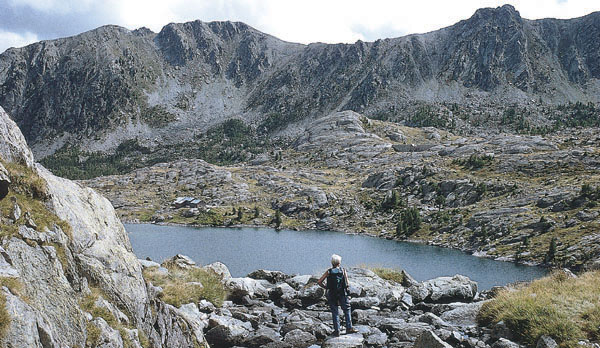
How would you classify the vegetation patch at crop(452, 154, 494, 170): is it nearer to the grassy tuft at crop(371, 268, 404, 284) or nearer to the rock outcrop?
the grassy tuft at crop(371, 268, 404, 284)

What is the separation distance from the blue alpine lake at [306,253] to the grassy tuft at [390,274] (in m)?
22.9

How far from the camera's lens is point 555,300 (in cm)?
1852

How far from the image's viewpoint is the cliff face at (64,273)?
27.9ft

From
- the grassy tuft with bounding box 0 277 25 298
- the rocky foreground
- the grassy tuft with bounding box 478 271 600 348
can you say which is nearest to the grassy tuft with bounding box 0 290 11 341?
the grassy tuft with bounding box 0 277 25 298

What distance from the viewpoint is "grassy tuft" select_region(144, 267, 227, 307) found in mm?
20766

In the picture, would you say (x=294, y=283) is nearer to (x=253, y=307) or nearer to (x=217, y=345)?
(x=253, y=307)

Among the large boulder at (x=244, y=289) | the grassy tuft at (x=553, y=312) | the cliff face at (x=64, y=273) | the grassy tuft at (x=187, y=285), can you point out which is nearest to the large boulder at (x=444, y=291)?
the grassy tuft at (x=553, y=312)

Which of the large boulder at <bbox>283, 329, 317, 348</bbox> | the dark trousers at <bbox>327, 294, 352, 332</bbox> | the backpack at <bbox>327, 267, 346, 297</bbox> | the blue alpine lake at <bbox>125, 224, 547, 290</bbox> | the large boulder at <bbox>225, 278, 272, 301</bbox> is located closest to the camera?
the large boulder at <bbox>283, 329, 317, 348</bbox>

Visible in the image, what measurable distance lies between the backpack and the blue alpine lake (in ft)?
134

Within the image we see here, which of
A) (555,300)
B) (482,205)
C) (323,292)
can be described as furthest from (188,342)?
(482,205)

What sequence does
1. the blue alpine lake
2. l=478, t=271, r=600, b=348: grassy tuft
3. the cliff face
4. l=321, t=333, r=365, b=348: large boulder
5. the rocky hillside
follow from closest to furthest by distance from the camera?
the cliff face, l=478, t=271, r=600, b=348: grassy tuft, l=321, t=333, r=365, b=348: large boulder, the blue alpine lake, the rocky hillside

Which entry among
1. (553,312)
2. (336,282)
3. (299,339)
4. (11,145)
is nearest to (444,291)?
(553,312)

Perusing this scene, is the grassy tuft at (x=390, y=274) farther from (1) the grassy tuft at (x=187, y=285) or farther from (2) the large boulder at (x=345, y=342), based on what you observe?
(2) the large boulder at (x=345, y=342)

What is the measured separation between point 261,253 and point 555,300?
258 feet
